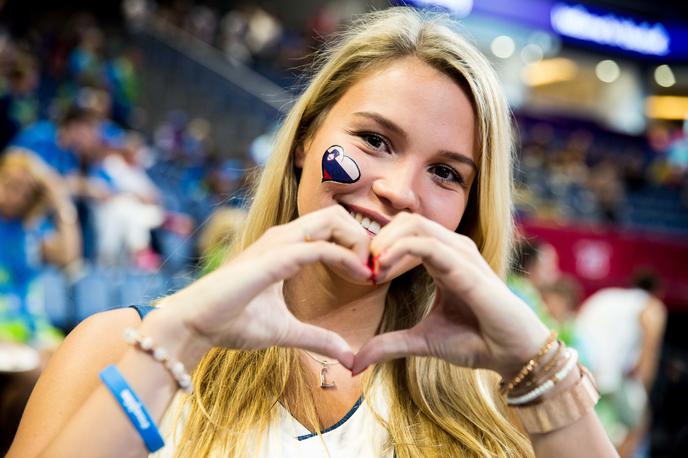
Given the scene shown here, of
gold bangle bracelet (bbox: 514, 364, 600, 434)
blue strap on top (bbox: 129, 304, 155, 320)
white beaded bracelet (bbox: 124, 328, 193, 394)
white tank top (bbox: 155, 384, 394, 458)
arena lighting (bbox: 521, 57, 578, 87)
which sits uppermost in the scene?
arena lighting (bbox: 521, 57, 578, 87)

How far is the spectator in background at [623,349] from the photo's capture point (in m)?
4.91

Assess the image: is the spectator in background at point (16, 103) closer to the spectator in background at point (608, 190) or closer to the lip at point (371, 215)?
the lip at point (371, 215)

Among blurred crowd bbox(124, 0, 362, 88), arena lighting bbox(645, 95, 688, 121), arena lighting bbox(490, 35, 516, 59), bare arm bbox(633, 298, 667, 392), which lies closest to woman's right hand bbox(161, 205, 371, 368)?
bare arm bbox(633, 298, 667, 392)

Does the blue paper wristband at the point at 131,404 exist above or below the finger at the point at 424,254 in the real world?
below

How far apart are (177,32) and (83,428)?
10.8m

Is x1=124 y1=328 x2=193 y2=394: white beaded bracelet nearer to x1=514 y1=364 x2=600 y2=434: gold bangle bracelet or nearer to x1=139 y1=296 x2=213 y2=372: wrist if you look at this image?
x1=139 y1=296 x2=213 y2=372: wrist

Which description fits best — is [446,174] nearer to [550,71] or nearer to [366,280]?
[366,280]

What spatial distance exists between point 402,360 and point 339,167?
396 millimetres

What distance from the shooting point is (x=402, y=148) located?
1171 millimetres

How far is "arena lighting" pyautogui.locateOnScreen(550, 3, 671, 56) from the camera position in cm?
1379

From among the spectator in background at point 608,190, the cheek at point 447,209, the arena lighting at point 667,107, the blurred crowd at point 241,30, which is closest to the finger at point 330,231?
the cheek at point 447,209

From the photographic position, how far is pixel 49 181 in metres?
3.98

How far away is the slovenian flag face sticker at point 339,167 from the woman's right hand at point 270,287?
0.62ft

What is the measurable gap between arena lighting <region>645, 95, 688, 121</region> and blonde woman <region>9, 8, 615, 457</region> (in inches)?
705
